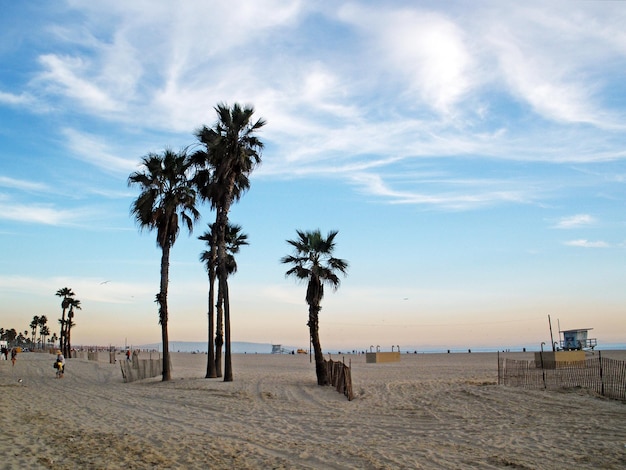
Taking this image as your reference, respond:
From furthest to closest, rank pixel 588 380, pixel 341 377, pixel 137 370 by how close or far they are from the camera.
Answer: pixel 137 370
pixel 341 377
pixel 588 380

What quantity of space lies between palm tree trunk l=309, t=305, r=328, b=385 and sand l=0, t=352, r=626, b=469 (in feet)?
11.1

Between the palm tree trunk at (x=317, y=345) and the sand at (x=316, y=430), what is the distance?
3.39 m

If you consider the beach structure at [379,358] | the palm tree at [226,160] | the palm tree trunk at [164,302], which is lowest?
the beach structure at [379,358]

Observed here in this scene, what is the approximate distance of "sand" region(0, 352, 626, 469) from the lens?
9.61 m

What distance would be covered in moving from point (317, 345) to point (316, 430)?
12.0 meters

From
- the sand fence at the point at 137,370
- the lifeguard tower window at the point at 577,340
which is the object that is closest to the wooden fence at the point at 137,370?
the sand fence at the point at 137,370

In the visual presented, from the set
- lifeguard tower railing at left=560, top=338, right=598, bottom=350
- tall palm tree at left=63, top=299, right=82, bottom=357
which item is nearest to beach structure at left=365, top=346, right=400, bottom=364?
lifeguard tower railing at left=560, top=338, right=598, bottom=350

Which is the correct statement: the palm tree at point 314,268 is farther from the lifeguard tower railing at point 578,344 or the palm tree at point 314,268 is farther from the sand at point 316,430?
the lifeguard tower railing at point 578,344

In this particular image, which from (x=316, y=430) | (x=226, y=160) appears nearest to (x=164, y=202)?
(x=226, y=160)

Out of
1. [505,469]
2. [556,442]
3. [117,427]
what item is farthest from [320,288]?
[505,469]

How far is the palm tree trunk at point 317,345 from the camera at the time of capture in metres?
25.0

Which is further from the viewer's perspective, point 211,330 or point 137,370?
point 211,330

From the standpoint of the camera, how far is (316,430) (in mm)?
13156

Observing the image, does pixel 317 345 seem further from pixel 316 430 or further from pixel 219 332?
pixel 316 430
